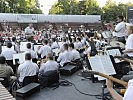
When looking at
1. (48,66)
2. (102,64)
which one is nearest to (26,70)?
(48,66)

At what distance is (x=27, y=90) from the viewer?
743 centimetres

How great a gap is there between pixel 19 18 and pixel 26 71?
34.3 meters

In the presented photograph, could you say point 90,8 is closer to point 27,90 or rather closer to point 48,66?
point 48,66

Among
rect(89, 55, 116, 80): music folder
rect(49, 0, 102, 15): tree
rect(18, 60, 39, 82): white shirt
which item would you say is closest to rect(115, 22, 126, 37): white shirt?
rect(18, 60, 39, 82): white shirt

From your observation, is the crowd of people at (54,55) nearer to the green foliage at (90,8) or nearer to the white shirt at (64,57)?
the white shirt at (64,57)

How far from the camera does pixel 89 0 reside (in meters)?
54.1

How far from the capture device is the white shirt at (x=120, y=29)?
11.6 meters

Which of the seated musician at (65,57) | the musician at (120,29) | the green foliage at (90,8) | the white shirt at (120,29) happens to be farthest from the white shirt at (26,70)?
the green foliage at (90,8)

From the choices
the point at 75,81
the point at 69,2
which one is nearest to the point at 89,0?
the point at 69,2

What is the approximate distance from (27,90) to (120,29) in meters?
5.63

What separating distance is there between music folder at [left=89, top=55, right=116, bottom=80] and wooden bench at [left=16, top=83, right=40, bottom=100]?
247cm

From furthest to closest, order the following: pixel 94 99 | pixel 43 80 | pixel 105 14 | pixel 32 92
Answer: pixel 105 14 → pixel 43 80 → pixel 32 92 → pixel 94 99

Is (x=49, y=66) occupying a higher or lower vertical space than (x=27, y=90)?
higher

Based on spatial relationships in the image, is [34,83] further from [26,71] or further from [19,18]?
[19,18]
